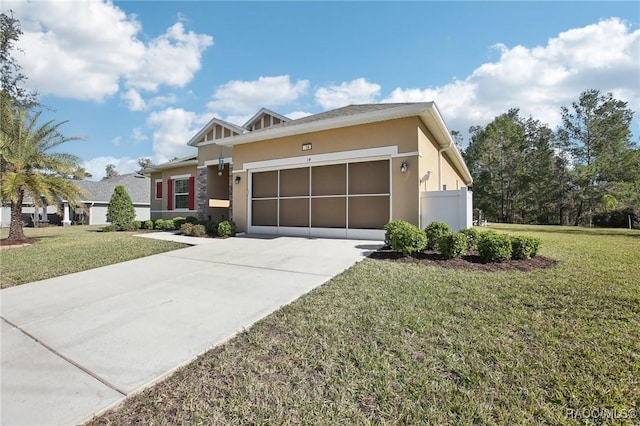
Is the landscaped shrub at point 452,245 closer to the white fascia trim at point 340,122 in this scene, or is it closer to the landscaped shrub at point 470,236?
the landscaped shrub at point 470,236

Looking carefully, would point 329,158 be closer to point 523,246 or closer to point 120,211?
point 523,246

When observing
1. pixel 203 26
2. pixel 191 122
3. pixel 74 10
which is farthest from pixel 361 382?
pixel 191 122

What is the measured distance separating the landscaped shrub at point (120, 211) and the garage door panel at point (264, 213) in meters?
8.62

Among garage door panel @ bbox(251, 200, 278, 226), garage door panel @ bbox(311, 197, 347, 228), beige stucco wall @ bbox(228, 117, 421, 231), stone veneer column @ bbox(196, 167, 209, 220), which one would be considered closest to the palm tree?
stone veneer column @ bbox(196, 167, 209, 220)

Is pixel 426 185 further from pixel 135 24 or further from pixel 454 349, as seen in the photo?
pixel 135 24

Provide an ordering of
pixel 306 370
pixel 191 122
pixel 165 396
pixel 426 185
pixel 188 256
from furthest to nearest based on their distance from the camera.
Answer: pixel 191 122, pixel 426 185, pixel 188 256, pixel 306 370, pixel 165 396

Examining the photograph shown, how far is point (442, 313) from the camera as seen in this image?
349cm

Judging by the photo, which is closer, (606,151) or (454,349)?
(454,349)

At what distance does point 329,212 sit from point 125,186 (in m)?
27.6

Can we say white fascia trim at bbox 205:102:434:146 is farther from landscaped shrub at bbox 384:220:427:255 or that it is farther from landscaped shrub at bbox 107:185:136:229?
landscaped shrub at bbox 107:185:136:229

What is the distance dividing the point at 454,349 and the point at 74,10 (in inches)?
581

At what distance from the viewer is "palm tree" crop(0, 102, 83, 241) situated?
1034 centimetres

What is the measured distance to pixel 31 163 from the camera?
10.9 meters

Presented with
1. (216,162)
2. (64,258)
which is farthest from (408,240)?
(216,162)
